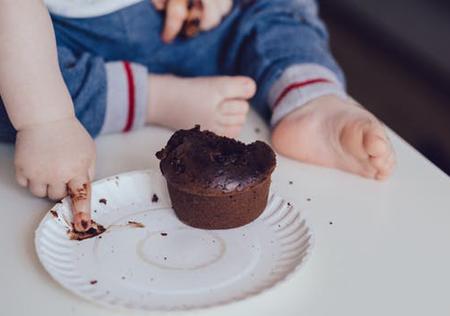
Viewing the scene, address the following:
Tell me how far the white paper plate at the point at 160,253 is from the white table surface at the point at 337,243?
2cm

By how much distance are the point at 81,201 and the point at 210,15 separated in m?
0.41

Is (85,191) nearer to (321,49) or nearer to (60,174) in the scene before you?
(60,174)

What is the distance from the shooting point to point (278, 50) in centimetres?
103

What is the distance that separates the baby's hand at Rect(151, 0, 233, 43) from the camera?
101 centimetres

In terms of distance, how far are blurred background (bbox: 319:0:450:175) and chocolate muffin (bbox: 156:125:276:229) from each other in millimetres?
676

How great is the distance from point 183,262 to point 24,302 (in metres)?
0.15

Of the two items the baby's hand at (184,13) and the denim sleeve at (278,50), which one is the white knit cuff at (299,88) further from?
the baby's hand at (184,13)

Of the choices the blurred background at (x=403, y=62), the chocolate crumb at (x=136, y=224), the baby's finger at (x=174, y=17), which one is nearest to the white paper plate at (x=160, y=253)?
the chocolate crumb at (x=136, y=224)

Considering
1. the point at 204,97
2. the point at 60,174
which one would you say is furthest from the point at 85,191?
the point at 204,97

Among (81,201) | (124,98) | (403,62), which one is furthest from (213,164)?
(403,62)

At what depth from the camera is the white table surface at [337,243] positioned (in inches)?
25.5

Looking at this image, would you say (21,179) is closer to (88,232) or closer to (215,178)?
(88,232)

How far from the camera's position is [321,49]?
3.43 ft

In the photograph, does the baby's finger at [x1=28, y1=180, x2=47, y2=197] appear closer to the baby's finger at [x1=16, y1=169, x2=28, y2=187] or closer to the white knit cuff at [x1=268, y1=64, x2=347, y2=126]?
the baby's finger at [x1=16, y1=169, x2=28, y2=187]
